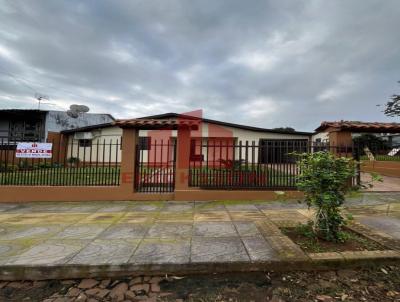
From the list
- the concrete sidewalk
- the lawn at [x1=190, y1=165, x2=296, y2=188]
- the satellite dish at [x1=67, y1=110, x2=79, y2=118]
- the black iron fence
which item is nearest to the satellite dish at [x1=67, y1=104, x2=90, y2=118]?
the satellite dish at [x1=67, y1=110, x2=79, y2=118]

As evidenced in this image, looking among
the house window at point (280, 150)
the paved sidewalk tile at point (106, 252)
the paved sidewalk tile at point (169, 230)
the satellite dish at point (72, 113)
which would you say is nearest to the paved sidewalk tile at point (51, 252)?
the paved sidewalk tile at point (106, 252)

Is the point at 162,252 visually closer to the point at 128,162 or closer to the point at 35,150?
the point at 128,162

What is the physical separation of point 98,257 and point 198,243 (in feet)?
4.69

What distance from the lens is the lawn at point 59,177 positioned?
7.73 meters

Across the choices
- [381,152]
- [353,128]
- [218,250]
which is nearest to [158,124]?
[218,250]

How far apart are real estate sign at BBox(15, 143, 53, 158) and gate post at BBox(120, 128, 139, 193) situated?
2.39 m

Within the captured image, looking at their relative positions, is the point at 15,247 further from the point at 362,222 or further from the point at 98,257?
the point at 362,222

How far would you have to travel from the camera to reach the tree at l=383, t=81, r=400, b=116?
19.5 meters

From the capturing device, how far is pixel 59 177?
7.96m

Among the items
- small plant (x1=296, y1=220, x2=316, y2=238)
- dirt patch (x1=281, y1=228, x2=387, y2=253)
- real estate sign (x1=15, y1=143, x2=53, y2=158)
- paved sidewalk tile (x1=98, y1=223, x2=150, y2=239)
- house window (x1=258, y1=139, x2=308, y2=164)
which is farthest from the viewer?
real estate sign (x1=15, y1=143, x2=53, y2=158)

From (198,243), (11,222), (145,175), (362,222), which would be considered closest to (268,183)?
(362,222)

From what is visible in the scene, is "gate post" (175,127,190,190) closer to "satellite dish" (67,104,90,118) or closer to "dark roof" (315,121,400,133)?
"dark roof" (315,121,400,133)

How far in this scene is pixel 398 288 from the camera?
9.39 feet

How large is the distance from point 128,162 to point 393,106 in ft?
69.2
